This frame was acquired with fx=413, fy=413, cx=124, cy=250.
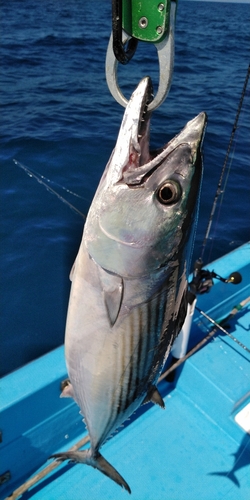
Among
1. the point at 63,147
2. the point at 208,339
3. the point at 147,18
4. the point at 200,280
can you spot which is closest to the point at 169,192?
the point at 147,18

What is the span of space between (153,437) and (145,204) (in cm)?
259

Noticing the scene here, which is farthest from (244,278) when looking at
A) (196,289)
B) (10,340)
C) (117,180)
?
(117,180)

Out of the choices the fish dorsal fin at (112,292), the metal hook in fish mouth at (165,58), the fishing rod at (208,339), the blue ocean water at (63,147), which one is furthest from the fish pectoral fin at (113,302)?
the blue ocean water at (63,147)

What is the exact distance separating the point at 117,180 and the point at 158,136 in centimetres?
815

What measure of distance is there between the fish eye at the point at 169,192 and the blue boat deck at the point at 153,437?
1.96 metres

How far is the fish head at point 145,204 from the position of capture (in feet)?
4.36

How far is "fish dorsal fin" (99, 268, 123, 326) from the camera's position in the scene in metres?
1.43

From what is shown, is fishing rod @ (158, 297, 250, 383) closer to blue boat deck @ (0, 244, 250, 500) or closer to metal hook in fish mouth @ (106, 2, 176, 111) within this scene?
blue boat deck @ (0, 244, 250, 500)

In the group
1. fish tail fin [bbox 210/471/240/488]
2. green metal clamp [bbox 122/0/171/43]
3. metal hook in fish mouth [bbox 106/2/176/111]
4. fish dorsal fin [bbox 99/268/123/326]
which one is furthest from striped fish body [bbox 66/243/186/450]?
fish tail fin [bbox 210/471/240/488]

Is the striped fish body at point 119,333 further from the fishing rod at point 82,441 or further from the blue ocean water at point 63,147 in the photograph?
the blue ocean water at point 63,147

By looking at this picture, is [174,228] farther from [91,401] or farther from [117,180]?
[91,401]

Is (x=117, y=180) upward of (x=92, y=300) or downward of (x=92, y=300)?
upward

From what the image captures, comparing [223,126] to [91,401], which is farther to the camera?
[223,126]

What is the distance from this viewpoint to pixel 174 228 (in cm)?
138
